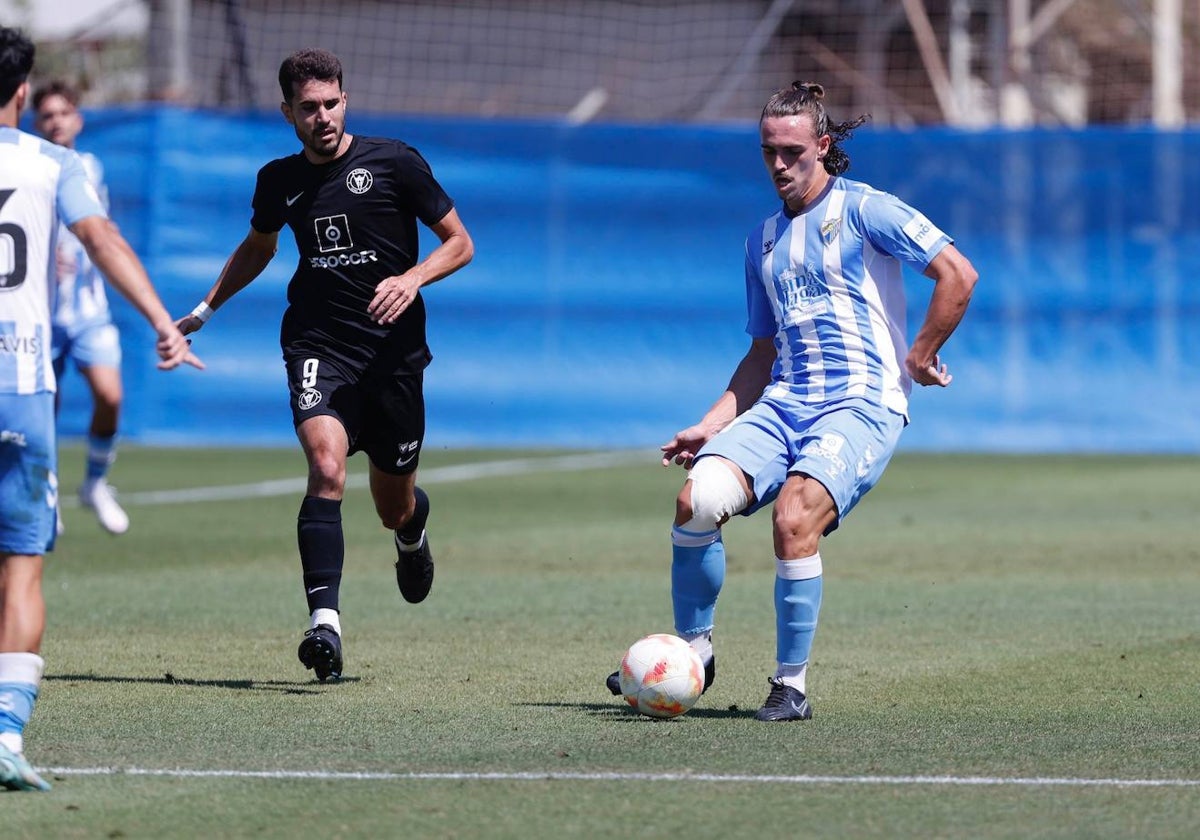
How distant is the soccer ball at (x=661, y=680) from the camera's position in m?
6.55

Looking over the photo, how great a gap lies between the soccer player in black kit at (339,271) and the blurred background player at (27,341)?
2.02 meters

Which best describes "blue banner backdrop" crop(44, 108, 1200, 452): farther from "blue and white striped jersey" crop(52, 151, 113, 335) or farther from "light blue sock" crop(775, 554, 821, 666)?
"light blue sock" crop(775, 554, 821, 666)

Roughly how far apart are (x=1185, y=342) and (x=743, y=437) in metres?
14.0

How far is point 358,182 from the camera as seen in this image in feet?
25.6

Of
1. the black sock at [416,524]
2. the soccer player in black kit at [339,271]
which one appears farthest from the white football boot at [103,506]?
the soccer player in black kit at [339,271]

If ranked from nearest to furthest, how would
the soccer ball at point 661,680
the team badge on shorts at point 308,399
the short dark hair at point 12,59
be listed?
1. the short dark hair at point 12,59
2. the soccer ball at point 661,680
3. the team badge on shorts at point 308,399

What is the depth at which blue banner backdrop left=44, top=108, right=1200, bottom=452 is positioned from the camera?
19.7 meters

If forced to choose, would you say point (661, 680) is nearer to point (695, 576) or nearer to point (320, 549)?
point (695, 576)

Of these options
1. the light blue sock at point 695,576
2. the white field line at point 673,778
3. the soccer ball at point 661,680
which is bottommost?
the white field line at point 673,778

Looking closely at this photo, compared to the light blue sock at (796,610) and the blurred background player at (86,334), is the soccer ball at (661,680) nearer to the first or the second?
the light blue sock at (796,610)

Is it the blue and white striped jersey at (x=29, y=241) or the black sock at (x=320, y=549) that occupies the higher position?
the blue and white striped jersey at (x=29, y=241)

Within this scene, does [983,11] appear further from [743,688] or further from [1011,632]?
[743,688]

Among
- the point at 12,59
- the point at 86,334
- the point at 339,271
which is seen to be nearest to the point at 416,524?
the point at 339,271

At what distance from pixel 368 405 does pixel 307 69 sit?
1.36m
